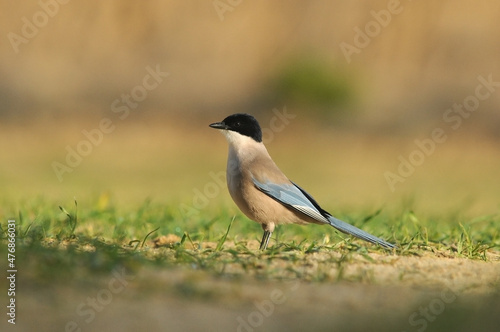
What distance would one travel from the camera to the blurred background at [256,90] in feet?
45.0

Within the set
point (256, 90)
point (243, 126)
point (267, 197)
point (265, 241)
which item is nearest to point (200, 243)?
point (265, 241)

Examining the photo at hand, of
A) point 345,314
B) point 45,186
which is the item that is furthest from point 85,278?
point 45,186

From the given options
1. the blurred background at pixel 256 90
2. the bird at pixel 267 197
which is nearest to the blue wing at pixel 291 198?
the bird at pixel 267 197

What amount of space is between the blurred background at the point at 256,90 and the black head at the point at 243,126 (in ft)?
18.4

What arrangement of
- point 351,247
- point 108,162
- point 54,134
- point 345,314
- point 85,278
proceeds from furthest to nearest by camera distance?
1. point 54,134
2. point 108,162
3. point 351,247
4. point 85,278
5. point 345,314

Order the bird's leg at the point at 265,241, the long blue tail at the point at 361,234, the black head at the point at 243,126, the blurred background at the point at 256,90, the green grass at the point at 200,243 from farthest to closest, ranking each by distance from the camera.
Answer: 1. the blurred background at the point at 256,90
2. the black head at the point at 243,126
3. the bird's leg at the point at 265,241
4. the long blue tail at the point at 361,234
5. the green grass at the point at 200,243

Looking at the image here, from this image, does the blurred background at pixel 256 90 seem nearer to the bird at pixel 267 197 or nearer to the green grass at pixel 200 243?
the green grass at pixel 200 243

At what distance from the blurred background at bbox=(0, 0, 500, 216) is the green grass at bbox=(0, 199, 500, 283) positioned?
14.3ft

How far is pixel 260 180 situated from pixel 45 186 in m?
6.18

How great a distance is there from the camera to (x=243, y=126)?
6469mm

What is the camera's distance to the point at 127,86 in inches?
699

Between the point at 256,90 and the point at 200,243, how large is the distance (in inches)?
475

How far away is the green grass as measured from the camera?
178 inches

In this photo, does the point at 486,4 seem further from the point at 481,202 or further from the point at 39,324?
the point at 39,324
